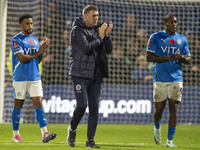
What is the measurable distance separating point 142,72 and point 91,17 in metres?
6.72

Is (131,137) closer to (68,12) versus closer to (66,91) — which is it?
(66,91)

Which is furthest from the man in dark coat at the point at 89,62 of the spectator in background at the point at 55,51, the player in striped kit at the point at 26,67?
the spectator in background at the point at 55,51

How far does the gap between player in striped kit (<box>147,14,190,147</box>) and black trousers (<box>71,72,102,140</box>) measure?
1.24 metres

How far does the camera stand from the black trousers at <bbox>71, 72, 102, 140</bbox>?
20.0 feet

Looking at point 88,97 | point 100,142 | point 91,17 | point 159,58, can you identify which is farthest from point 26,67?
point 159,58

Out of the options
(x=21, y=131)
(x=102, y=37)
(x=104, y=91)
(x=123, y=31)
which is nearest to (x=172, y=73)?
(x=102, y=37)

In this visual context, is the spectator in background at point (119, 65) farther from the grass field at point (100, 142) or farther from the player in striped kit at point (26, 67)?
the player in striped kit at point (26, 67)

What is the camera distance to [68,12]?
526 inches

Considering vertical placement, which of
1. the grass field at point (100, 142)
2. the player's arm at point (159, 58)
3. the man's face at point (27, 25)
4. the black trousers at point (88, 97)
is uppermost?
the man's face at point (27, 25)

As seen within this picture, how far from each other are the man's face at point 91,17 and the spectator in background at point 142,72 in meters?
6.42

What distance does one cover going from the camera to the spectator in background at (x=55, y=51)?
12492mm

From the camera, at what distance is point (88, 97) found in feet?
20.5

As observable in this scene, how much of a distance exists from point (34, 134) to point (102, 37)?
3.10 metres

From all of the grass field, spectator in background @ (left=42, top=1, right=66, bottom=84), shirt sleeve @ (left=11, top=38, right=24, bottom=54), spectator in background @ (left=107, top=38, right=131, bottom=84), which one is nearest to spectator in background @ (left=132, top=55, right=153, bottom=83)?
spectator in background @ (left=107, top=38, right=131, bottom=84)
